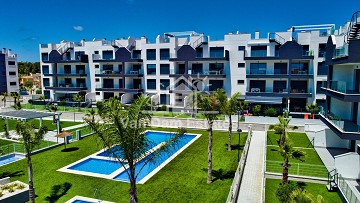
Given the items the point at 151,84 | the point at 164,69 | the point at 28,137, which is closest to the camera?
the point at 28,137

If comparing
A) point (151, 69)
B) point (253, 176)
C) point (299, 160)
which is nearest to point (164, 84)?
point (151, 69)

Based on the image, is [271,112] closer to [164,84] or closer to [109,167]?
[164,84]

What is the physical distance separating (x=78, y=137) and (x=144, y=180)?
44.4 ft

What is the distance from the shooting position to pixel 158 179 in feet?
58.7

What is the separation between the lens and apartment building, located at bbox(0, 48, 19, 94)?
67750mm

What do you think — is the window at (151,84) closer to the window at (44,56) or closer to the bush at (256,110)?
the bush at (256,110)

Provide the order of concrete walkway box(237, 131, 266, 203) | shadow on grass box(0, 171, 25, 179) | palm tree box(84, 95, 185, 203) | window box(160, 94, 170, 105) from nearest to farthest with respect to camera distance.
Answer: palm tree box(84, 95, 185, 203), concrete walkway box(237, 131, 266, 203), shadow on grass box(0, 171, 25, 179), window box(160, 94, 170, 105)

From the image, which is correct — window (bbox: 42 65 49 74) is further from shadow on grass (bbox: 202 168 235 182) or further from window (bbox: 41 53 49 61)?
shadow on grass (bbox: 202 168 235 182)

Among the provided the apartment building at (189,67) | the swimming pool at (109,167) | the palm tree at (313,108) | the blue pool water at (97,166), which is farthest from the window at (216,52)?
the blue pool water at (97,166)

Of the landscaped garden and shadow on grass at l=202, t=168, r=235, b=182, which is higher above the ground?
the landscaped garden

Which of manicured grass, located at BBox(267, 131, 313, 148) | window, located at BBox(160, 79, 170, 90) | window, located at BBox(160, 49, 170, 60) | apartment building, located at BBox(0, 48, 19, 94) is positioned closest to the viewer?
manicured grass, located at BBox(267, 131, 313, 148)

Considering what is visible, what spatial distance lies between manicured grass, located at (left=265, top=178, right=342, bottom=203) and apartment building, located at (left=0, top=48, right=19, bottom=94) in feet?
238

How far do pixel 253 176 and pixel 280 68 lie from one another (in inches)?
923

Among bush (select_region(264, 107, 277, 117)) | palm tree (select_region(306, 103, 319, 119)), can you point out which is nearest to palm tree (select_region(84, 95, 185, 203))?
bush (select_region(264, 107, 277, 117))
